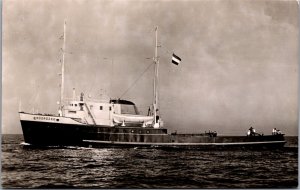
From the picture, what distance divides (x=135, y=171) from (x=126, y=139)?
3.71m

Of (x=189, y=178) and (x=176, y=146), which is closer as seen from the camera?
(x=189, y=178)

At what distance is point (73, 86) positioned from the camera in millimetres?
7418

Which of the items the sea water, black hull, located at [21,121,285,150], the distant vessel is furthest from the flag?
black hull, located at [21,121,285,150]

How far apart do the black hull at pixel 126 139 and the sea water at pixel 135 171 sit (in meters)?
1.64

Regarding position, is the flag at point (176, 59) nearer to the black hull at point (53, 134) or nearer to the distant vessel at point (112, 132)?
the distant vessel at point (112, 132)

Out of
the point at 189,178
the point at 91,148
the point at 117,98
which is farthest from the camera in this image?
the point at 91,148

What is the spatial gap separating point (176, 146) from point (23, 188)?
545cm

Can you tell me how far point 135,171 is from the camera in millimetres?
6750

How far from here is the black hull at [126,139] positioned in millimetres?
9438

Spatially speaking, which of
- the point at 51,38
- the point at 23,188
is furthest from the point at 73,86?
the point at 23,188

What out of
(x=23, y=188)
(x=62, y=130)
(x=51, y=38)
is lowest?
(x=23, y=188)

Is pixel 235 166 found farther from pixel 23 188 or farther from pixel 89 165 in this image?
pixel 23 188

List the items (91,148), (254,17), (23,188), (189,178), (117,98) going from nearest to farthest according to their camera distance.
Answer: (23,188)
(189,178)
(254,17)
(117,98)
(91,148)

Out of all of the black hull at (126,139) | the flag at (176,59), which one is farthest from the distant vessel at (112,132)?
the flag at (176,59)
